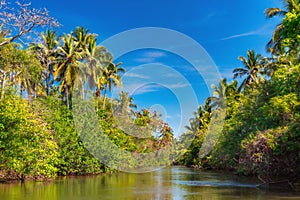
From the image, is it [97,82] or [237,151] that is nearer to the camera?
[237,151]

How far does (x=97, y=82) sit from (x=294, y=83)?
20.4 metres

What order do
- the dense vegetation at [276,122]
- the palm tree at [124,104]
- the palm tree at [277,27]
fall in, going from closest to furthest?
the dense vegetation at [276,122] < the palm tree at [277,27] < the palm tree at [124,104]

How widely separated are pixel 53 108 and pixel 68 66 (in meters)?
4.89

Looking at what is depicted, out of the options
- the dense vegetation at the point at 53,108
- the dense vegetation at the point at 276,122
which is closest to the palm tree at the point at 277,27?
the dense vegetation at the point at 276,122

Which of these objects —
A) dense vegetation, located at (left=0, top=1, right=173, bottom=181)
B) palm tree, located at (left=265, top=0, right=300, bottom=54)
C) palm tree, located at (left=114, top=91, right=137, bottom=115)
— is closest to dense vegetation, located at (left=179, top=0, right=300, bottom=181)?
palm tree, located at (left=265, top=0, right=300, bottom=54)

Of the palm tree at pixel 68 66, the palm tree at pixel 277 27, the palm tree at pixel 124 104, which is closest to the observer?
the palm tree at pixel 277 27

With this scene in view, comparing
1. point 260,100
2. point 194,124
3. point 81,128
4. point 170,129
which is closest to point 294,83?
point 260,100

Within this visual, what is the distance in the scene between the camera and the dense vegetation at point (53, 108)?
17.7m

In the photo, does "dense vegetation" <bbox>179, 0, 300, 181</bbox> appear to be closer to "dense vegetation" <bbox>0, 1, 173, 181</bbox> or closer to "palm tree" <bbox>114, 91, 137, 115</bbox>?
"dense vegetation" <bbox>0, 1, 173, 181</bbox>

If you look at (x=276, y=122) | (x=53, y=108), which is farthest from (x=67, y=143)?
(x=276, y=122)

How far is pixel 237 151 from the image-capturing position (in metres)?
26.1

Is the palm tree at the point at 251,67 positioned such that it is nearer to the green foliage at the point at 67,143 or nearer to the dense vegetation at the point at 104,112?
the dense vegetation at the point at 104,112

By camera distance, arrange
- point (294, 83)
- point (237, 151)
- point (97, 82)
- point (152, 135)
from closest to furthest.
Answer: point (294, 83)
point (237, 151)
point (97, 82)
point (152, 135)

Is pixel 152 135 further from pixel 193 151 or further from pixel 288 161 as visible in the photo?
pixel 288 161
